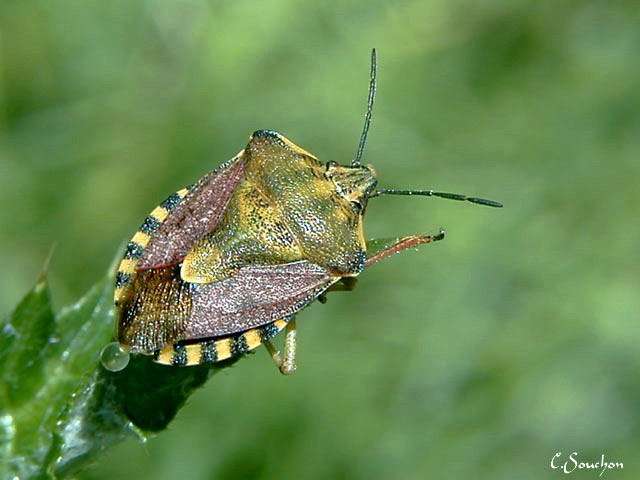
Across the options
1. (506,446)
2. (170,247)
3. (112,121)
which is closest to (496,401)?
(506,446)

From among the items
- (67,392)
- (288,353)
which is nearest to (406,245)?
(288,353)

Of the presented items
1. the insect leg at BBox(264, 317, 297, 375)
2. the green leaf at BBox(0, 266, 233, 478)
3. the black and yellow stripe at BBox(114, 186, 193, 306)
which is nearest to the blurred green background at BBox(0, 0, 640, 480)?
the insect leg at BBox(264, 317, 297, 375)

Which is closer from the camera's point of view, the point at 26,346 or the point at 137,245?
the point at 26,346

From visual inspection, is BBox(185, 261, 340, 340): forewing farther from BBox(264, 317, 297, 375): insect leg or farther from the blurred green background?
the blurred green background

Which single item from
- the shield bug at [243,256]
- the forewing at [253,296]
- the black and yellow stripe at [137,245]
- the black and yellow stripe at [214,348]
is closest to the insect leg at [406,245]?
the shield bug at [243,256]

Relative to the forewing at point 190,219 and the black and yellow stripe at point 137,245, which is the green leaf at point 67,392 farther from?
the forewing at point 190,219

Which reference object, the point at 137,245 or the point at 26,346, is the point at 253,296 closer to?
the point at 137,245

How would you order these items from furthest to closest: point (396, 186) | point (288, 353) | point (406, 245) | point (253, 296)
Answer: point (396, 186) → point (406, 245) → point (288, 353) → point (253, 296)
